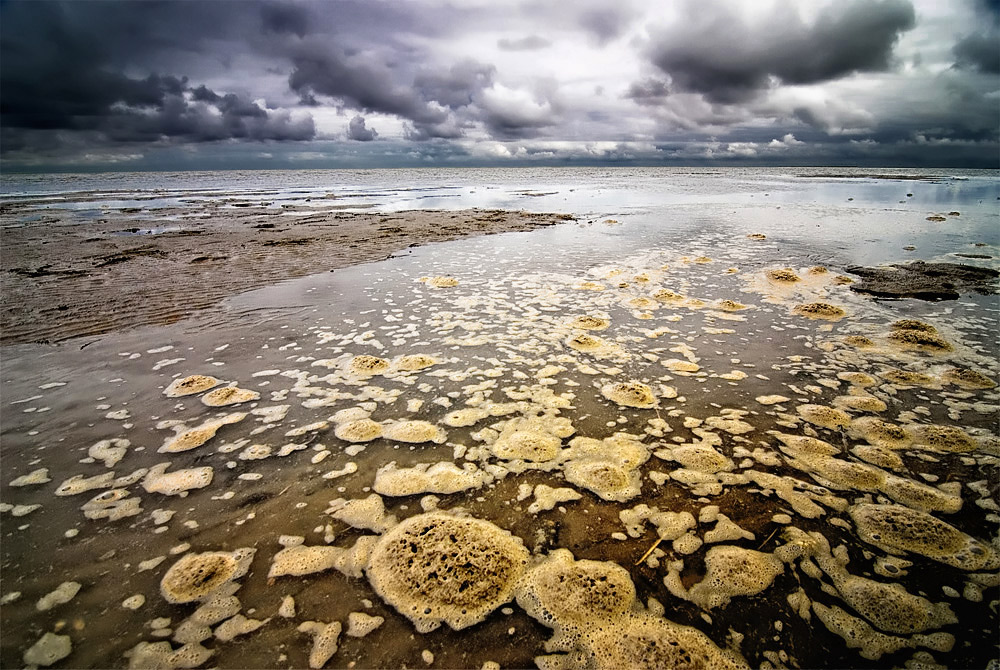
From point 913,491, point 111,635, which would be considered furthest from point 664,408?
point 111,635

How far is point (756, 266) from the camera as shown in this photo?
1180 centimetres

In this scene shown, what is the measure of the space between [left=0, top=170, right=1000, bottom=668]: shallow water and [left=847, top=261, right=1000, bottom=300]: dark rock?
0.60 metres

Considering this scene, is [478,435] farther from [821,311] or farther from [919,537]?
[821,311]

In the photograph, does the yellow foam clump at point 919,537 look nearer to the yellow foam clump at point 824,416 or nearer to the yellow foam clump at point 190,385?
the yellow foam clump at point 824,416

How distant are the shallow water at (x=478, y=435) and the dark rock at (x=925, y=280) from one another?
603mm

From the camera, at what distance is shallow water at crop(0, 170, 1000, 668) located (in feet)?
9.09

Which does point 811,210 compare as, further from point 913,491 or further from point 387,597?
point 387,597

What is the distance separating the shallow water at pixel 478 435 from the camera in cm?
277

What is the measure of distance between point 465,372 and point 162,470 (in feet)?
11.5

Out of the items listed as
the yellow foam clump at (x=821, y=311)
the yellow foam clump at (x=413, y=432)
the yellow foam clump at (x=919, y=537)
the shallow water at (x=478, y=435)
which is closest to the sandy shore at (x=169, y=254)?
the shallow water at (x=478, y=435)

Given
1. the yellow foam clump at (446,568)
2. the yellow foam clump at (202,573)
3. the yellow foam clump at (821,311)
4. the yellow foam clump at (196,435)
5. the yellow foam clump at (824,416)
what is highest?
the yellow foam clump at (821,311)

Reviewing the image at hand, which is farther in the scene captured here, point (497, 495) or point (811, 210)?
point (811, 210)

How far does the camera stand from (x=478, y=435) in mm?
4758

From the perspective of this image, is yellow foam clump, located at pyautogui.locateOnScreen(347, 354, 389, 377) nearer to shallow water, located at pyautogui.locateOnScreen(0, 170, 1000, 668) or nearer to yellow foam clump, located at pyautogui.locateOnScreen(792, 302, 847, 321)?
shallow water, located at pyautogui.locateOnScreen(0, 170, 1000, 668)
